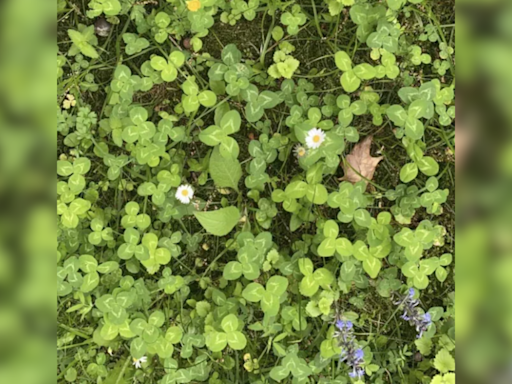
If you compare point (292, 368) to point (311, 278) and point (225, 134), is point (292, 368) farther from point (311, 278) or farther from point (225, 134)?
point (225, 134)

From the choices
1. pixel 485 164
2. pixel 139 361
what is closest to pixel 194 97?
pixel 139 361

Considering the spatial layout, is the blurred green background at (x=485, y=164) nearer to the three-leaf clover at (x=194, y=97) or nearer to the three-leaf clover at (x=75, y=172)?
the three-leaf clover at (x=194, y=97)

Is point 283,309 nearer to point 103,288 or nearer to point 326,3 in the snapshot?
point 103,288

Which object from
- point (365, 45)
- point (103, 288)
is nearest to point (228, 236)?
point (103, 288)

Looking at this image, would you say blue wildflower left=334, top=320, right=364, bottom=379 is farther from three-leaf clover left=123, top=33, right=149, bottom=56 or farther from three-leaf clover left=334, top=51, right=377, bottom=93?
three-leaf clover left=123, top=33, right=149, bottom=56

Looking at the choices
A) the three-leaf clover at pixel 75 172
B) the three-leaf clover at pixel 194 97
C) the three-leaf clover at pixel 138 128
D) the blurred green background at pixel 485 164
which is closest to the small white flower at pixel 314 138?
the three-leaf clover at pixel 194 97

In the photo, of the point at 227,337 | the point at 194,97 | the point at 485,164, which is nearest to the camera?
the point at 485,164
